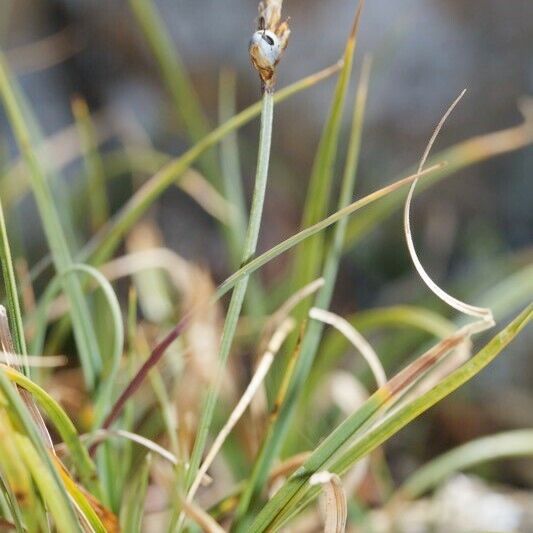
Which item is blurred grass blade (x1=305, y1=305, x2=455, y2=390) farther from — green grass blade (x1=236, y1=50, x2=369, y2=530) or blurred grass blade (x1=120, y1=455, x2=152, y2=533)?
blurred grass blade (x1=120, y1=455, x2=152, y2=533)

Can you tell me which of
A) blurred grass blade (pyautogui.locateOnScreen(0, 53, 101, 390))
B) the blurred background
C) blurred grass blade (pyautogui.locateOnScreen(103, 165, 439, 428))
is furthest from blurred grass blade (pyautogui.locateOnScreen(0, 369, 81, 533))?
the blurred background

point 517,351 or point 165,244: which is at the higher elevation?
point 165,244

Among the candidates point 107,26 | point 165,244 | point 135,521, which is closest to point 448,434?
point 165,244

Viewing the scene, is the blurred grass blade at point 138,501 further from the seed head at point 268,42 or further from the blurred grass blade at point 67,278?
the seed head at point 268,42

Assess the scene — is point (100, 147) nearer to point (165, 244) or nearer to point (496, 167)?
point (165, 244)

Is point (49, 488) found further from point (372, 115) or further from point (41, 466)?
point (372, 115)

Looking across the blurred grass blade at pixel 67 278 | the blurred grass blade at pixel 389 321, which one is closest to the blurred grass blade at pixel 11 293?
the blurred grass blade at pixel 67 278

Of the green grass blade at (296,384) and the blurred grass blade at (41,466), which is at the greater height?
the blurred grass blade at (41,466)
